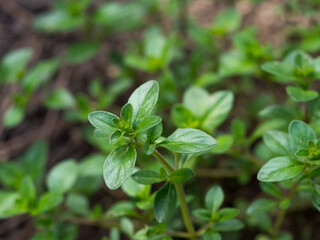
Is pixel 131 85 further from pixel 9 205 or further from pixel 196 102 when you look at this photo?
pixel 9 205

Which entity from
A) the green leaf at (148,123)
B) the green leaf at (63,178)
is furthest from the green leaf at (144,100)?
the green leaf at (63,178)

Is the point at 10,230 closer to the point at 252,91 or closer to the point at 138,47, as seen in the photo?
the point at 138,47

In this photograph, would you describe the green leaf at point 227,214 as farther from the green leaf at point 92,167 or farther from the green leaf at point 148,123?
the green leaf at point 92,167

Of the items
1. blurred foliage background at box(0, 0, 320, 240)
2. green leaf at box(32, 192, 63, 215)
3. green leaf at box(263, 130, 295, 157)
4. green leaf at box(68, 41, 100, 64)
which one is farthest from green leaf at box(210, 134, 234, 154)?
green leaf at box(68, 41, 100, 64)

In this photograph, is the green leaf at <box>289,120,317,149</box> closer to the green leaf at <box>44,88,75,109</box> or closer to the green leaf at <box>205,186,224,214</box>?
the green leaf at <box>205,186,224,214</box>

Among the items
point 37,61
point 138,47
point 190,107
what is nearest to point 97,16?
point 138,47

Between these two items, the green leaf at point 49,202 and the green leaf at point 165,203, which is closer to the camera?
the green leaf at point 165,203
